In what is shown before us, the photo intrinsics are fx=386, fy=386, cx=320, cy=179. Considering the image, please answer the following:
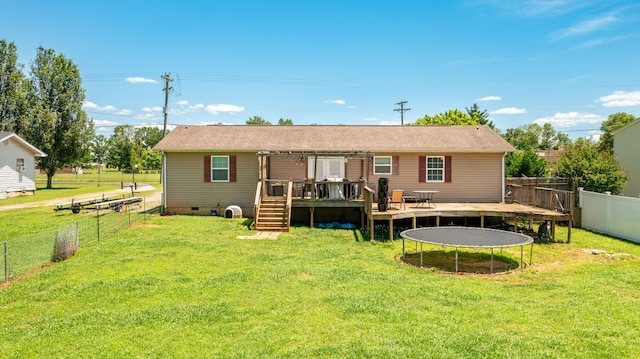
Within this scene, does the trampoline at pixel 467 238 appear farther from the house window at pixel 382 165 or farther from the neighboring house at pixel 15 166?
the neighboring house at pixel 15 166

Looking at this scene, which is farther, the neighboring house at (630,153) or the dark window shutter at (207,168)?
the neighboring house at (630,153)

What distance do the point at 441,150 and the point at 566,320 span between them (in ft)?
37.6

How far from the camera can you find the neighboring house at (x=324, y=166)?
17062 mm

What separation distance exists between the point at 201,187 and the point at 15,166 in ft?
66.3

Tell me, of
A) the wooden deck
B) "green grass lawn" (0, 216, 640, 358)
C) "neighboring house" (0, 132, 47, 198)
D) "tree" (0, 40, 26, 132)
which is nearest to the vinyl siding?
the wooden deck

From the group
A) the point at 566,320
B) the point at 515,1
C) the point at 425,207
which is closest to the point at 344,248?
the point at 425,207

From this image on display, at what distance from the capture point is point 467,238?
33.9ft

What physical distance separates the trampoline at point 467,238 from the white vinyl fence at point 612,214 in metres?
5.03

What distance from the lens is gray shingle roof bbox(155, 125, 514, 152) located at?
56.9 ft

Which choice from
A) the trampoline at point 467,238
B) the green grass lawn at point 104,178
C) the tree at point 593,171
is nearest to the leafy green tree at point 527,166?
the tree at point 593,171

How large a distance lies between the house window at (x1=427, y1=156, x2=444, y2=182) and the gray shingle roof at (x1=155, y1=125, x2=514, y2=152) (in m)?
0.63

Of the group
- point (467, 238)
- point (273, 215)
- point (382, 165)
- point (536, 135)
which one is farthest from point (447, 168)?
point (536, 135)

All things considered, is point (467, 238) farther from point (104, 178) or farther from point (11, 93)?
point (104, 178)

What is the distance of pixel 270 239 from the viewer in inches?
505
